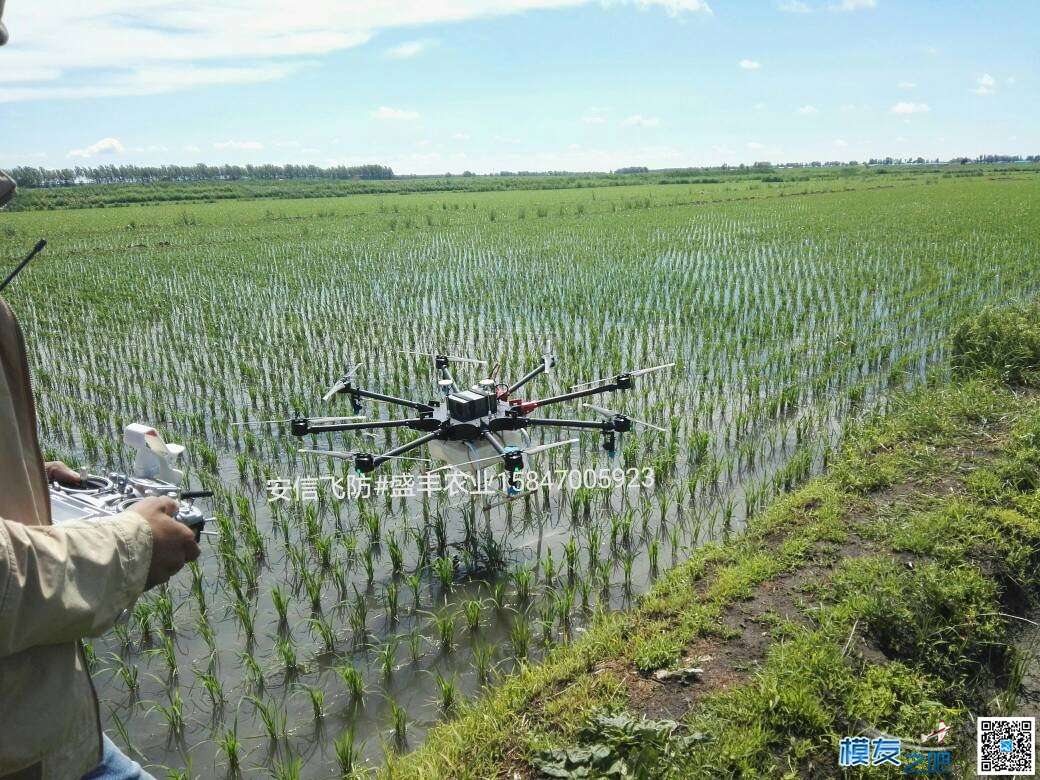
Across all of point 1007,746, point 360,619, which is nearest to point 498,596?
point 360,619

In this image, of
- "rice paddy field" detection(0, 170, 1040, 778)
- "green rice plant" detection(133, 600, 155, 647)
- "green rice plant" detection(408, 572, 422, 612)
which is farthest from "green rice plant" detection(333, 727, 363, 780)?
"green rice plant" detection(133, 600, 155, 647)

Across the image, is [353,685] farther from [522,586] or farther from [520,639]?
[522,586]

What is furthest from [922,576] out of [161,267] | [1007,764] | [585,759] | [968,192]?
[968,192]

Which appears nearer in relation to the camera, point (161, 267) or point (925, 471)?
point (925, 471)

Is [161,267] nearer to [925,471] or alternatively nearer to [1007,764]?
[925,471]

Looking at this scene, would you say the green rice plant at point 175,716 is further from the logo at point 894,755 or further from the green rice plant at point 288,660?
the logo at point 894,755

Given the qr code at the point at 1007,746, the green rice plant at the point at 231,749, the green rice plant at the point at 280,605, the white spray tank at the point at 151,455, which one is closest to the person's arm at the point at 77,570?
the white spray tank at the point at 151,455
